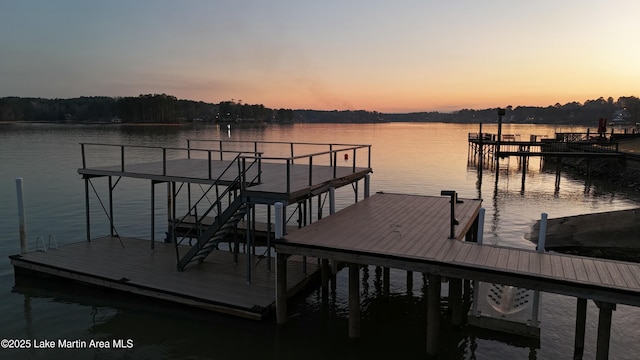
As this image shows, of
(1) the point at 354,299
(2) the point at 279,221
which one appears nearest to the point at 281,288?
(2) the point at 279,221

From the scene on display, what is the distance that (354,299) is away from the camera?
1105cm

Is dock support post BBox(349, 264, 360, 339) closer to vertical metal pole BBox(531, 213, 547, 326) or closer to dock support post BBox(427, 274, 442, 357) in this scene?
dock support post BBox(427, 274, 442, 357)

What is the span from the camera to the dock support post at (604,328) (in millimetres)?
8722

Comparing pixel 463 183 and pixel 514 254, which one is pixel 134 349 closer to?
pixel 514 254

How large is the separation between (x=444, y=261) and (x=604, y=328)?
3235mm

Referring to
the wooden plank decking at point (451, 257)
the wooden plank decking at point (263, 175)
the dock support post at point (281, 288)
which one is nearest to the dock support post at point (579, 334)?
the wooden plank decking at point (451, 257)

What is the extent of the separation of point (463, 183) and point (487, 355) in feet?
106

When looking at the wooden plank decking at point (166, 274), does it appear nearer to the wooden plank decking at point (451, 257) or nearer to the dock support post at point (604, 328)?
the wooden plank decking at point (451, 257)

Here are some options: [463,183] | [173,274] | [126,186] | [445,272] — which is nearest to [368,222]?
[445,272]

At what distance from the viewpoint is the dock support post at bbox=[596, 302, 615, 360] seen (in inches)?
343

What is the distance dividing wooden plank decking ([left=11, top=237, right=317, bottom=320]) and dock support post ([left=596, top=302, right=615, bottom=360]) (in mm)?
7637

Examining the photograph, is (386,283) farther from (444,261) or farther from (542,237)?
(542,237)

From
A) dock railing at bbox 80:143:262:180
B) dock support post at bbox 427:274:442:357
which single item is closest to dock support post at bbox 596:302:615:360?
dock support post at bbox 427:274:442:357

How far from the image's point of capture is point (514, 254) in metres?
10.6
